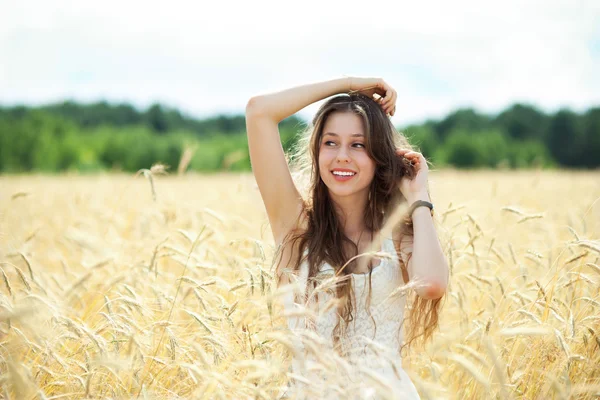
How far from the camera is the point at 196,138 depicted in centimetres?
4456

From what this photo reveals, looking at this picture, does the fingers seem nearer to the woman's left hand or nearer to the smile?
the woman's left hand

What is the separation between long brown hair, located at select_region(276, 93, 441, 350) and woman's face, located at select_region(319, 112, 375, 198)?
0.13ft

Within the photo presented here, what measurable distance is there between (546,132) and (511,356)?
55.7 metres

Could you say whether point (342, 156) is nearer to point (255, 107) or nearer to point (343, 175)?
point (343, 175)

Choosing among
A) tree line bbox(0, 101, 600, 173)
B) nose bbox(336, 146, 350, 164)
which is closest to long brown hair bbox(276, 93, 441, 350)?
nose bbox(336, 146, 350, 164)

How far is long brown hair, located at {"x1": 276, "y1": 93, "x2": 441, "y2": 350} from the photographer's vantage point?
95.1 inches

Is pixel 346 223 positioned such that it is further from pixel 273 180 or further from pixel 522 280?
pixel 522 280

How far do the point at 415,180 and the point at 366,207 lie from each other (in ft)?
0.94

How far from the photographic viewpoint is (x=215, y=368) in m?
1.87

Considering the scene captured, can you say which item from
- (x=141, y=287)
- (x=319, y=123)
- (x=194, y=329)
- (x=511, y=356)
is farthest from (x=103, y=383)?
(x=511, y=356)

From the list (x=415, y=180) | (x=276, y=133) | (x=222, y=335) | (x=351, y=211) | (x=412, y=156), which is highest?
(x=276, y=133)

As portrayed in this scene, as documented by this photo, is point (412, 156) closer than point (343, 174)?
No

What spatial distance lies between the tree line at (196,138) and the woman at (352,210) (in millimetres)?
22997

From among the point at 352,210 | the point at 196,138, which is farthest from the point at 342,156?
the point at 196,138
